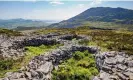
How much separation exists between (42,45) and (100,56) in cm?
1438

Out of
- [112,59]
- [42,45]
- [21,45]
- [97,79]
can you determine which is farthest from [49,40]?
[97,79]

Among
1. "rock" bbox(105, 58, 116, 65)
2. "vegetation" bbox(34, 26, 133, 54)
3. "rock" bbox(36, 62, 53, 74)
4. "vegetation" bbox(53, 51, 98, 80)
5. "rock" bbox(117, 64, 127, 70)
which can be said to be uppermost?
"rock" bbox(105, 58, 116, 65)

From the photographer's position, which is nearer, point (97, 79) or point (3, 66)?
point (97, 79)

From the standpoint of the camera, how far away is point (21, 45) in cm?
3775

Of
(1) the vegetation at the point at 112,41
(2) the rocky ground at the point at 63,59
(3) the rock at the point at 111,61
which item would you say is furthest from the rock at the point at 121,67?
(1) the vegetation at the point at 112,41

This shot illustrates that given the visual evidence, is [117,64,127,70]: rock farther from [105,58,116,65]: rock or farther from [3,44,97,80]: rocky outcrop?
[3,44,97,80]: rocky outcrop

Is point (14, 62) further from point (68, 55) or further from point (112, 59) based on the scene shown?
point (112, 59)

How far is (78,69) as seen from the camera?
23797mm

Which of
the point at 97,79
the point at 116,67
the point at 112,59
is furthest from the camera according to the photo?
the point at 112,59

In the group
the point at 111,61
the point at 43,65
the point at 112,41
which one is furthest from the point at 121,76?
the point at 112,41

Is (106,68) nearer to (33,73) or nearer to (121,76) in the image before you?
(121,76)

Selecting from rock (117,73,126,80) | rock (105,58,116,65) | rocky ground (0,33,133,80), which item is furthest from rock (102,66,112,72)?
rock (117,73,126,80)

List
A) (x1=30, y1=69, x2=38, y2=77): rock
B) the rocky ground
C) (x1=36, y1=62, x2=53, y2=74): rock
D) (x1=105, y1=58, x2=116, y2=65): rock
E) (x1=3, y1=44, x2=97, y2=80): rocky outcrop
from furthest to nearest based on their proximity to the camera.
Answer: (x1=105, y1=58, x2=116, y2=65): rock → (x1=36, y1=62, x2=53, y2=74): rock → (x1=30, y1=69, x2=38, y2=77): rock → (x1=3, y1=44, x2=97, y2=80): rocky outcrop → the rocky ground

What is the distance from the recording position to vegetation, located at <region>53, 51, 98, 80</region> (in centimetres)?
2192
